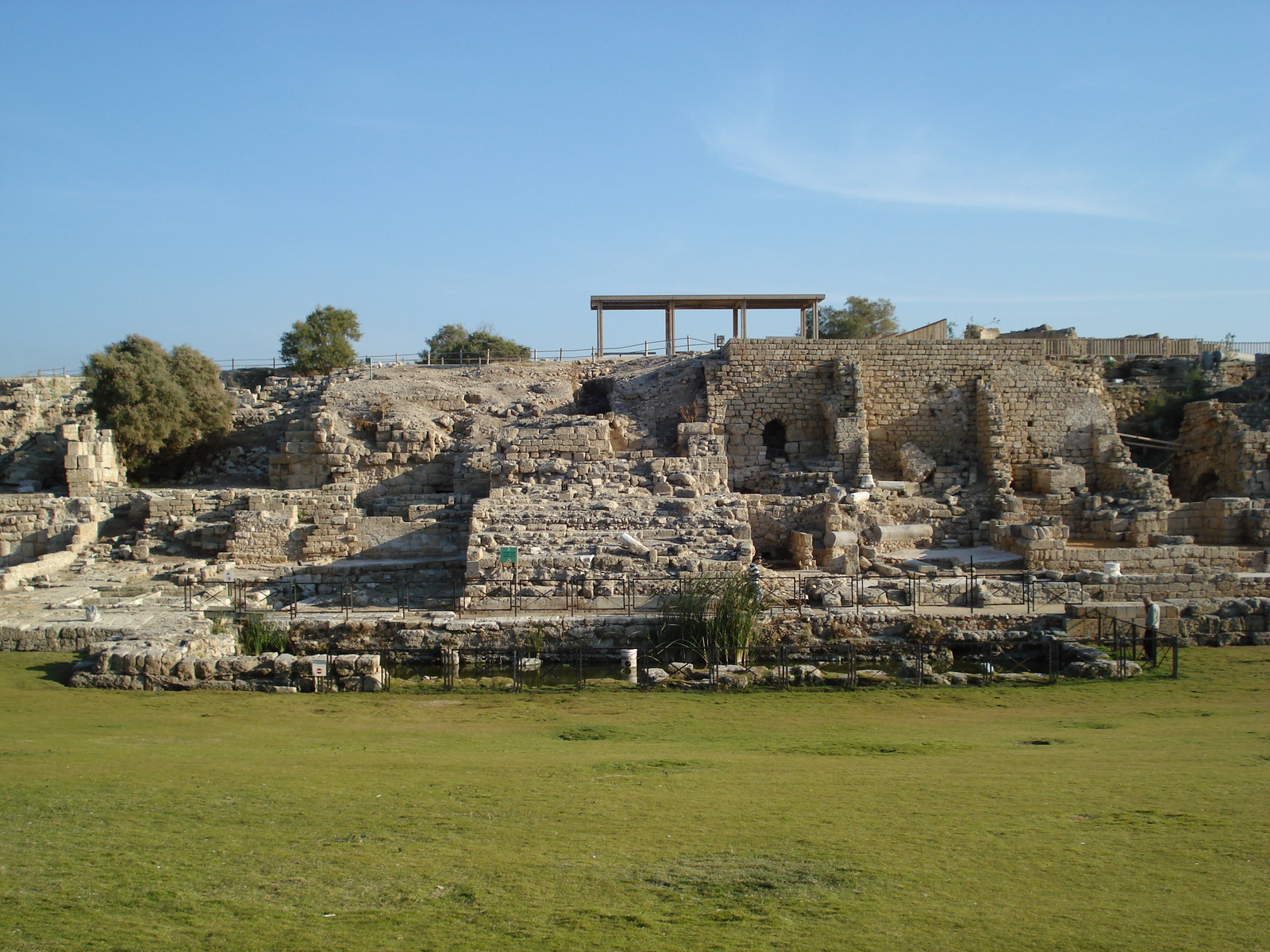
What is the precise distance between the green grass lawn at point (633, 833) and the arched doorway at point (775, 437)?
16.6m

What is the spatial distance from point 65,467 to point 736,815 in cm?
2288

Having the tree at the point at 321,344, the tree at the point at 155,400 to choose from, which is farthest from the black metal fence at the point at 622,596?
the tree at the point at 321,344

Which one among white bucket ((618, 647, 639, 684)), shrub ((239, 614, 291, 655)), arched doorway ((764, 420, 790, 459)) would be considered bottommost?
white bucket ((618, 647, 639, 684))

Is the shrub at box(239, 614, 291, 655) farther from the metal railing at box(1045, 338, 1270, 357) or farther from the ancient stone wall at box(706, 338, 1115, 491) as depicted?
the metal railing at box(1045, 338, 1270, 357)

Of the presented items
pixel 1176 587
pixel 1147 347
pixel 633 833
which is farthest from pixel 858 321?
pixel 633 833

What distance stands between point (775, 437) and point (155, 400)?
1639cm

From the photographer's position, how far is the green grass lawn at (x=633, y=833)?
5.11 metres

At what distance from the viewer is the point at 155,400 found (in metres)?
26.9

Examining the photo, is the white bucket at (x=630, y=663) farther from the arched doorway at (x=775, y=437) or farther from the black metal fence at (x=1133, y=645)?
the arched doorway at (x=775, y=437)

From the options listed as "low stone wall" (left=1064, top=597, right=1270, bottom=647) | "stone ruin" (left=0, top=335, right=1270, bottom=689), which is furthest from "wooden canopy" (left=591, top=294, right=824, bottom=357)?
"low stone wall" (left=1064, top=597, right=1270, bottom=647)

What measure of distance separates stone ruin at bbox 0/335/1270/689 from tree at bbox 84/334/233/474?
1010 mm

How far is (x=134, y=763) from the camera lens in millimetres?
8445

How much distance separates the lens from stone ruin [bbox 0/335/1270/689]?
679 inches

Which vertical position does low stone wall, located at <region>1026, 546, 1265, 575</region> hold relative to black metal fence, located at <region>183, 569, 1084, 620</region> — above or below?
above
